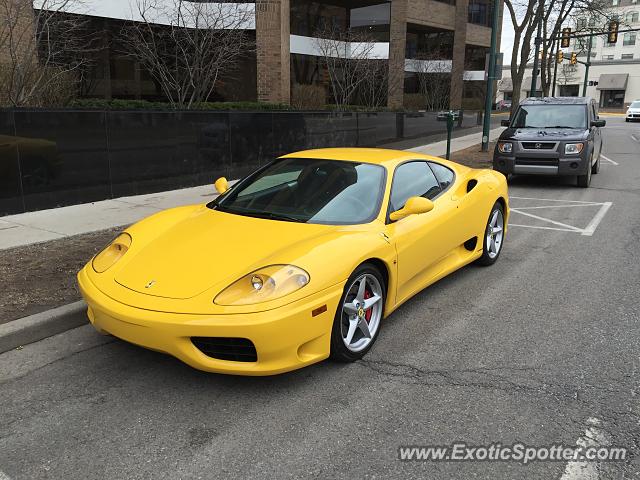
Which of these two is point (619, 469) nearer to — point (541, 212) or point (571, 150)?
point (541, 212)

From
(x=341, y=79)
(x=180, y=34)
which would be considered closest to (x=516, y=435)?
(x=180, y=34)

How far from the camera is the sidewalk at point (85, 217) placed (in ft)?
22.2

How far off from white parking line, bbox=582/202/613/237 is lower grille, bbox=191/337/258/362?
238 inches

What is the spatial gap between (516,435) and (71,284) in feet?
12.7

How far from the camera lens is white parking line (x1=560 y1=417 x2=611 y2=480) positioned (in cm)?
264

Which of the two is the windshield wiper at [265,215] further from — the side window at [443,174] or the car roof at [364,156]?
the side window at [443,174]

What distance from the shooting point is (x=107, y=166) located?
909 cm

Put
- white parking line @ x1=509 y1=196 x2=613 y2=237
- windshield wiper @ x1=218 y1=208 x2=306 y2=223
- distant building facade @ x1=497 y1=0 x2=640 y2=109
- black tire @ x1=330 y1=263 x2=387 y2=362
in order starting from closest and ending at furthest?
1. black tire @ x1=330 y1=263 x2=387 y2=362
2. windshield wiper @ x1=218 y1=208 x2=306 y2=223
3. white parking line @ x1=509 y1=196 x2=613 y2=237
4. distant building facade @ x1=497 y1=0 x2=640 y2=109

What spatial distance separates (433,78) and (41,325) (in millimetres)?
32695

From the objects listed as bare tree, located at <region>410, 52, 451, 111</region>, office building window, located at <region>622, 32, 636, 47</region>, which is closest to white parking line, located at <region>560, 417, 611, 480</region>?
bare tree, located at <region>410, 52, 451, 111</region>

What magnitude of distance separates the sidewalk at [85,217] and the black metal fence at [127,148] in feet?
0.79

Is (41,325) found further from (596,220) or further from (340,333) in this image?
(596,220)

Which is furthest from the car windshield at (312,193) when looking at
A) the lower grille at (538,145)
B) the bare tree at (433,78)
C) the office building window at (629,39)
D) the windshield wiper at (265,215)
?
the office building window at (629,39)

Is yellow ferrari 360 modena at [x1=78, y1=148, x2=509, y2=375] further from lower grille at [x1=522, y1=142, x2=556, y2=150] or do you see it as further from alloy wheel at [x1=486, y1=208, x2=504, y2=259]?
lower grille at [x1=522, y1=142, x2=556, y2=150]
